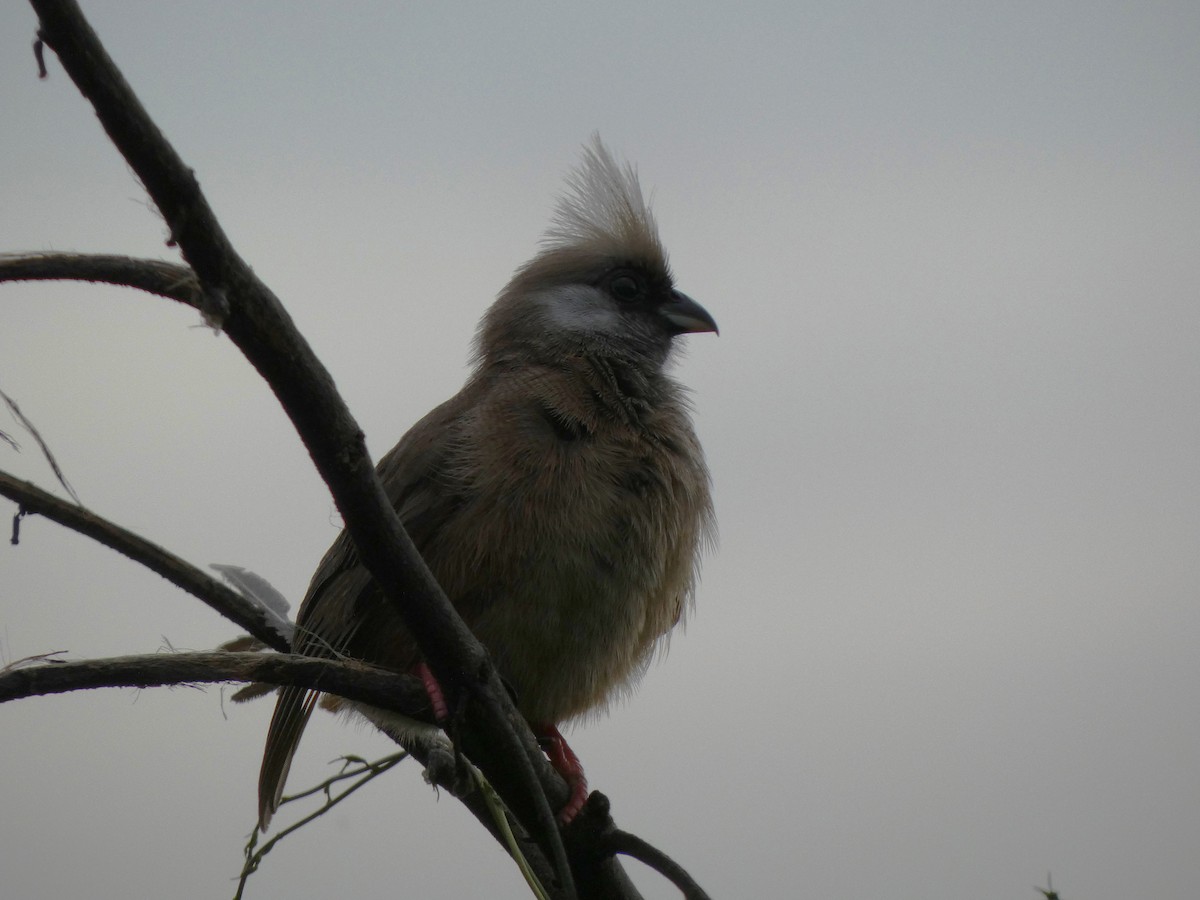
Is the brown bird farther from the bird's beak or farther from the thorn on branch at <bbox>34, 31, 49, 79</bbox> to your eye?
the thorn on branch at <bbox>34, 31, 49, 79</bbox>

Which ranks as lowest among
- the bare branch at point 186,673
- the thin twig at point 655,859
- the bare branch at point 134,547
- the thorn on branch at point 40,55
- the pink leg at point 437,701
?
the thin twig at point 655,859

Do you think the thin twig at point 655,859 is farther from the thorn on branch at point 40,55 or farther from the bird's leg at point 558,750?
the thorn on branch at point 40,55

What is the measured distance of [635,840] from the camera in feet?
8.73

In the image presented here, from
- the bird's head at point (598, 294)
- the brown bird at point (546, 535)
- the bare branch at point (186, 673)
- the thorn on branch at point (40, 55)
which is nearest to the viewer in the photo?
the thorn on branch at point (40, 55)

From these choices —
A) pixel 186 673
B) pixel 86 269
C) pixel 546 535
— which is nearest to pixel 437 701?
pixel 186 673

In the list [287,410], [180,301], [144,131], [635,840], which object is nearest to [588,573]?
[635,840]

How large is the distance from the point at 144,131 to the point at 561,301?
3.00 metres

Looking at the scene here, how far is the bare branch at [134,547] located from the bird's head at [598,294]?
155cm

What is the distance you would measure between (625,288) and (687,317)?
0.96 ft

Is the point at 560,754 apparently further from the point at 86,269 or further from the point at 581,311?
the point at 86,269

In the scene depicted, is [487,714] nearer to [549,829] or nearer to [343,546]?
[549,829]

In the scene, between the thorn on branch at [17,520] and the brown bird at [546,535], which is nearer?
the thorn on branch at [17,520]

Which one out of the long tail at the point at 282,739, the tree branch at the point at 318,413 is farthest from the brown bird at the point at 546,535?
the tree branch at the point at 318,413

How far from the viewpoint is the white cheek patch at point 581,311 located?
4.34 metres
